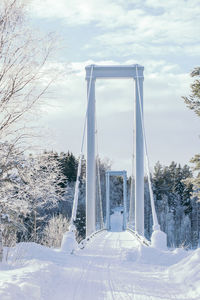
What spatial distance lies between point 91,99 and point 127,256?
27.1 feet

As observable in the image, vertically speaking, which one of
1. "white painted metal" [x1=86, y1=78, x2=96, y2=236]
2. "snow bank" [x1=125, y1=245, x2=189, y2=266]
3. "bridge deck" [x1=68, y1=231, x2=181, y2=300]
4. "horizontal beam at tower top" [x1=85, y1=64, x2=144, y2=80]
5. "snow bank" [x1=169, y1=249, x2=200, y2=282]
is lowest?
"bridge deck" [x1=68, y1=231, x2=181, y2=300]

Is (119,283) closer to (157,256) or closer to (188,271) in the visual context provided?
(188,271)

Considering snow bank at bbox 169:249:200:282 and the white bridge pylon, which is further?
the white bridge pylon

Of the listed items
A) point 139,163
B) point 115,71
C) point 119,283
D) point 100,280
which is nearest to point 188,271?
point 119,283

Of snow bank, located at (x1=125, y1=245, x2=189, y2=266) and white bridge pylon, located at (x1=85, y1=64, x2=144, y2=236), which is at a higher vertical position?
white bridge pylon, located at (x1=85, y1=64, x2=144, y2=236)

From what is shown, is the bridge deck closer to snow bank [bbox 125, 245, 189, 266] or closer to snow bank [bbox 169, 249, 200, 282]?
snow bank [bbox 169, 249, 200, 282]

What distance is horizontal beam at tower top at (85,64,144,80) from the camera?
19.0 m

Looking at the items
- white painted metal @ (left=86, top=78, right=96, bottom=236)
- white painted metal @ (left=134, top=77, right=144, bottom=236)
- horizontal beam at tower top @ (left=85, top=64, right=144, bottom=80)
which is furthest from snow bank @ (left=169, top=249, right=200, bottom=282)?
horizontal beam at tower top @ (left=85, top=64, right=144, bottom=80)

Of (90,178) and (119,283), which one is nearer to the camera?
(119,283)

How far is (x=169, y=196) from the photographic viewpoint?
186 feet

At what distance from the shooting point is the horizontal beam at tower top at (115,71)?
62.2ft

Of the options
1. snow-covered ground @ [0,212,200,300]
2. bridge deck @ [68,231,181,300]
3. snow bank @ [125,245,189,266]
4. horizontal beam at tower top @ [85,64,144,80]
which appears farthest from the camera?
horizontal beam at tower top @ [85,64,144,80]

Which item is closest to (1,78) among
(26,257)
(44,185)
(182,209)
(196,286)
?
(44,185)

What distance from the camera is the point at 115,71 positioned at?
19.3 metres
